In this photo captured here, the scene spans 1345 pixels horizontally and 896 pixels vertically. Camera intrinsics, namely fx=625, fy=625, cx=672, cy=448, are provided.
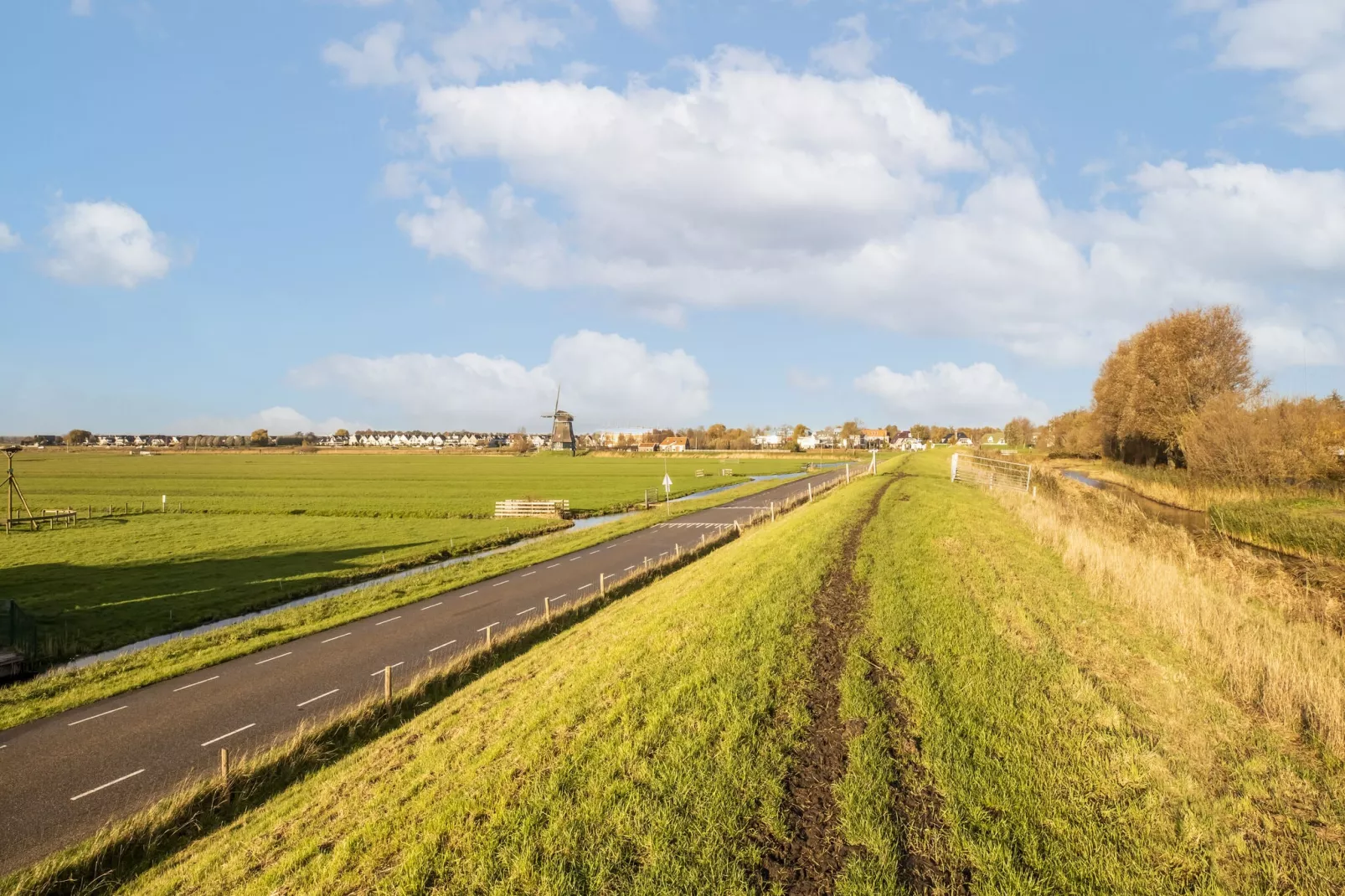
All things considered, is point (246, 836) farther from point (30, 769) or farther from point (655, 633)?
point (655, 633)

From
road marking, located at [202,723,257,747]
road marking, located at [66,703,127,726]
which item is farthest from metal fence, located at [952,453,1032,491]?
road marking, located at [66,703,127,726]

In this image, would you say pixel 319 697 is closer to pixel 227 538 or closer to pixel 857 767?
pixel 857 767

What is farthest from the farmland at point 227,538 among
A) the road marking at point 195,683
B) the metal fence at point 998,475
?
the metal fence at point 998,475

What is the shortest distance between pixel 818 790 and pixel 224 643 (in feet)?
70.2

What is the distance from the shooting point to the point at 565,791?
8633 millimetres

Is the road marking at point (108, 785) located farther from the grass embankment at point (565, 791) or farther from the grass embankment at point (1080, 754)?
the grass embankment at point (1080, 754)

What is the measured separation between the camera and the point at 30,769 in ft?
41.5

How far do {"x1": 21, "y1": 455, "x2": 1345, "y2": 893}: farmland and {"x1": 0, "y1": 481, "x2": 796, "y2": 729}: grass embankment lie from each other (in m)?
9.73

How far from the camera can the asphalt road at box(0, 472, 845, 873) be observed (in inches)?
444

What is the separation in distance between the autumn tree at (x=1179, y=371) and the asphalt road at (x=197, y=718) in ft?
204

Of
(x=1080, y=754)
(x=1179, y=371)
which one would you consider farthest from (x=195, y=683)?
(x=1179, y=371)

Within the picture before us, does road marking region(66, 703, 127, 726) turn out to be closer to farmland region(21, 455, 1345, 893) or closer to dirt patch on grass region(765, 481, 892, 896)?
farmland region(21, 455, 1345, 893)

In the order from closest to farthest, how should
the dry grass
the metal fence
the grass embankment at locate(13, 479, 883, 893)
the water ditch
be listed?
the grass embankment at locate(13, 479, 883, 893) < the dry grass < the water ditch < the metal fence

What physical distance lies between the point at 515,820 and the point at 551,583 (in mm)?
20822
